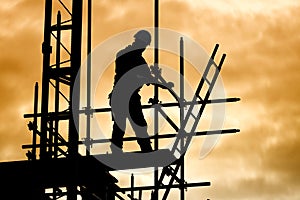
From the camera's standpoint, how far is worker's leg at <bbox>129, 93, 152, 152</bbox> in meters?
20.9

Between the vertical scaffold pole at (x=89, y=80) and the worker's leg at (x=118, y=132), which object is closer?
the worker's leg at (x=118, y=132)

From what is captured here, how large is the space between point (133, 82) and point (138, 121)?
764 millimetres

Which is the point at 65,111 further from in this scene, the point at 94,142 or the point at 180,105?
the point at 180,105

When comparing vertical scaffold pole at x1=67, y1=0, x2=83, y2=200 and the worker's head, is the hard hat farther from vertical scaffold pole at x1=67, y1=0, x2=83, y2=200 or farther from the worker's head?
vertical scaffold pole at x1=67, y1=0, x2=83, y2=200

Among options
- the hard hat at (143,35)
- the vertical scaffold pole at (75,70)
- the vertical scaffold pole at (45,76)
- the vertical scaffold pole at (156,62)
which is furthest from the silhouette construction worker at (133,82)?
the vertical scaffold pole at (45,76)

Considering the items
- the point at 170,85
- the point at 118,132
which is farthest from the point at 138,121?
the point at 170,85

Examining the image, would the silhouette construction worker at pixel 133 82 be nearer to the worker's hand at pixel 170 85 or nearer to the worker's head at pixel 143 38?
the worker's head at pixel 143 38

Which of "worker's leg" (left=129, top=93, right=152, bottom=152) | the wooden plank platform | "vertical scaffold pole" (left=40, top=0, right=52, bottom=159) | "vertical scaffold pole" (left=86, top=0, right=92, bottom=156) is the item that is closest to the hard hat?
"worker's leg" (left=129, top=93, right=152, bottom=152)

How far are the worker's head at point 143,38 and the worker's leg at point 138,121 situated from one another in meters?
1.08

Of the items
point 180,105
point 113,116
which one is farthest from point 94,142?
point 180,105

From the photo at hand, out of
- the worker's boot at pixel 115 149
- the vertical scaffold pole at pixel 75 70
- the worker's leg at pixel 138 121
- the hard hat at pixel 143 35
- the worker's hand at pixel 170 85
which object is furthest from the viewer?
the vertical scaffold pole at pixel 75 70

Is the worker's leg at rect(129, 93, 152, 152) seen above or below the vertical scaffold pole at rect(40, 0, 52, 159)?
below

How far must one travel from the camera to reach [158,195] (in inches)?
794

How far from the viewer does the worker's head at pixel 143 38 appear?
832 inches
